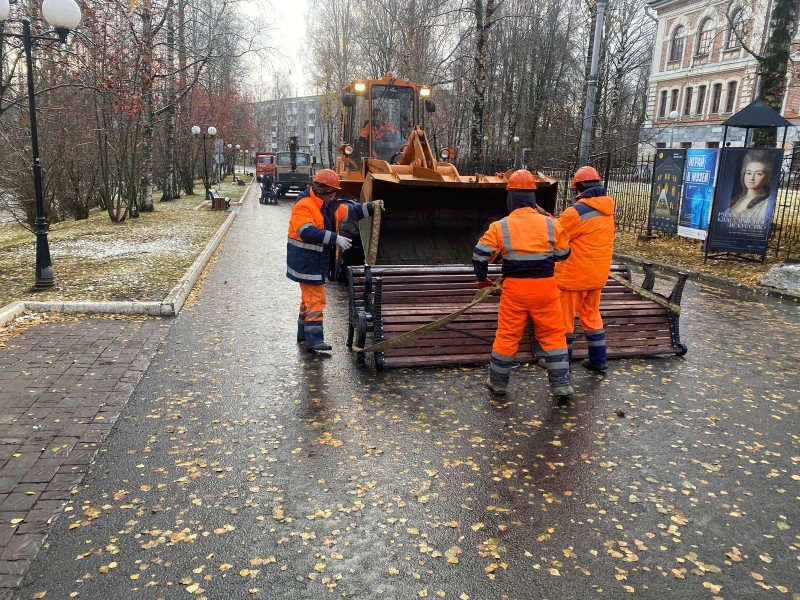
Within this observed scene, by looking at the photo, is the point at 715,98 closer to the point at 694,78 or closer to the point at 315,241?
the point at 694,78

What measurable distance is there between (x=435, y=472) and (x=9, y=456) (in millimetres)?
2875

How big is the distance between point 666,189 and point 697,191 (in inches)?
54.9

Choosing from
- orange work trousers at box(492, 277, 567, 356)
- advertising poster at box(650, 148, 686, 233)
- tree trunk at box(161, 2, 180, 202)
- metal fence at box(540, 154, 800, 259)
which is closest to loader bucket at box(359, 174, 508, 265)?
orange work trousers at box(492, 277, 567, 356)

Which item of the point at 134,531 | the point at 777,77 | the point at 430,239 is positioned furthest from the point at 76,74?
the point at 777,77

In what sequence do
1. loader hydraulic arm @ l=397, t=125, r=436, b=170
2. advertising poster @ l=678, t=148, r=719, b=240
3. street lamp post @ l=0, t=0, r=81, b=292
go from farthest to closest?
advertising poster @ l=678, t=148, r=719, b=240
loader hydraulic arm @ l=397, t=125, r=436, b=170
street lamp post @ l=0, t=0, r=81, b=292

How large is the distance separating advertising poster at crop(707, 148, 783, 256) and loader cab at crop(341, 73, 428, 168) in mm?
6429

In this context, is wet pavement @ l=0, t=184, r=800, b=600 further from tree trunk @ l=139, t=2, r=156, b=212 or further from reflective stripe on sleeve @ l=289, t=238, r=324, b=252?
tree trunk @ l=139, t=2, r=156, b=212

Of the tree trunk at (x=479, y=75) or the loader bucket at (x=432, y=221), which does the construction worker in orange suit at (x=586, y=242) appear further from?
the tree trunk at (x=479, y=75)

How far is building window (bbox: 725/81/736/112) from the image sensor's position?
42406mm

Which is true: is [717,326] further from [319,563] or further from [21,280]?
[21,280]

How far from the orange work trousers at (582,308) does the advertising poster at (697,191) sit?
339 inches

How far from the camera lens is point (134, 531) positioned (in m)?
3.26

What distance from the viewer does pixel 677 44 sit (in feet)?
154

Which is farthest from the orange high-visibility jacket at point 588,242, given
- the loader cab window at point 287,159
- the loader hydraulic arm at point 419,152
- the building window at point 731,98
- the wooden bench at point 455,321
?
the building window at point 731,98
